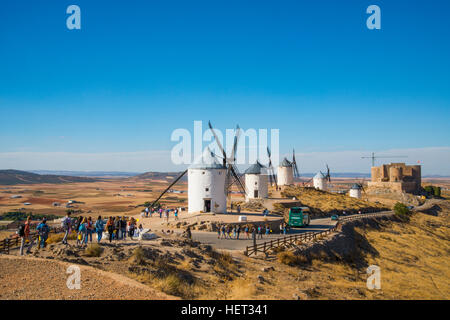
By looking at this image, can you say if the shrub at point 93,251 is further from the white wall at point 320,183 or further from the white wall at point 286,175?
the white wall at point 320,183

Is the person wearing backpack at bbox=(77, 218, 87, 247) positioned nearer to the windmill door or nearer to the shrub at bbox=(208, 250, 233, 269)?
the shrub at bbox=(208, 250, 233, 269)

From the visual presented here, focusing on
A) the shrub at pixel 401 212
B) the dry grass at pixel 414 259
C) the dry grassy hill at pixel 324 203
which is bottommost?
the dry grass at pixel 414 259

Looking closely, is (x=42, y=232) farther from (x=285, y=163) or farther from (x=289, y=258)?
(x=285, y=163)

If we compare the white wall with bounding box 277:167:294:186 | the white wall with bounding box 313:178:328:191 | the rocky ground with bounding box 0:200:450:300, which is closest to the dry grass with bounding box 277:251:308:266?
the rocky ground with bounding box 0:200:450:300

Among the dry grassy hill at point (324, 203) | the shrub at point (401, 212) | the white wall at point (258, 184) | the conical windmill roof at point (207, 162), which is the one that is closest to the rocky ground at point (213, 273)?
the conical windmill roof at point (207, 162)

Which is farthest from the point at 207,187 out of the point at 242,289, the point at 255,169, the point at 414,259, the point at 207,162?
the point at 414,259

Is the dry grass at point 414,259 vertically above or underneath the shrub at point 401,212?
underneath
